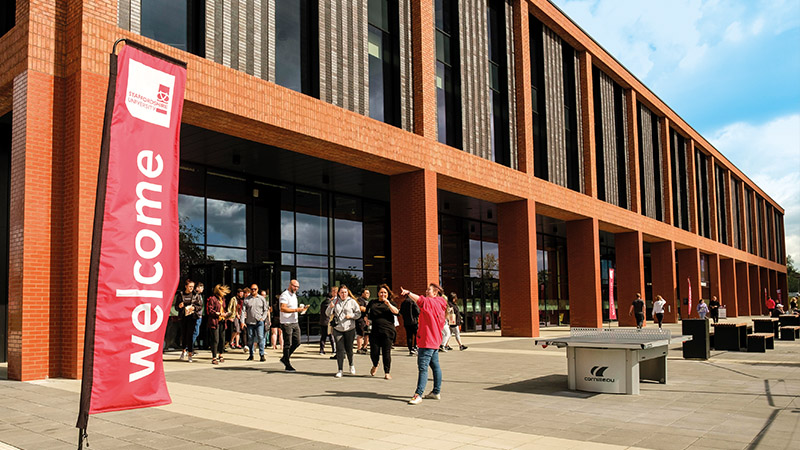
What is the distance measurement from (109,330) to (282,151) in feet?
43.5

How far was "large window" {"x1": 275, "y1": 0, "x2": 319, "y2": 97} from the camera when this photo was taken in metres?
15.9

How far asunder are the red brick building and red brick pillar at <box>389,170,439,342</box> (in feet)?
0.22

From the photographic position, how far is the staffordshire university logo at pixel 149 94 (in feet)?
18.5

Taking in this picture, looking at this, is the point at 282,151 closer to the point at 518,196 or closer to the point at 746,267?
the point at 518,196

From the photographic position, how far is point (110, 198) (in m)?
5.35

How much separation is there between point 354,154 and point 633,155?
22489 mm

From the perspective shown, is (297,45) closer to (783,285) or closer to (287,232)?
(287,232)

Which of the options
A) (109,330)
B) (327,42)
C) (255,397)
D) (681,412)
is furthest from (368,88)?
(109,330)

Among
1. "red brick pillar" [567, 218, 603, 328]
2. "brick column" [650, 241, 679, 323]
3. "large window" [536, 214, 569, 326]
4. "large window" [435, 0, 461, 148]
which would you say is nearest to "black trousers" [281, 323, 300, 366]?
"large window" [435, 0, 461, 148]

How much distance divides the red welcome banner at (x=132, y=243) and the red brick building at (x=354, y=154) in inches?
250

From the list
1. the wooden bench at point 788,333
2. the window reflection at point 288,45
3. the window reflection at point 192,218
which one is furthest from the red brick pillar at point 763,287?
the window reflection at point 288,45

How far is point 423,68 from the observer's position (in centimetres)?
1981

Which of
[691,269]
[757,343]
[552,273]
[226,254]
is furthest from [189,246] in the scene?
[691,269]

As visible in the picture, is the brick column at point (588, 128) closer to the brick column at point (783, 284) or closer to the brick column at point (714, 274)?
the brick column at point (714, 274)
